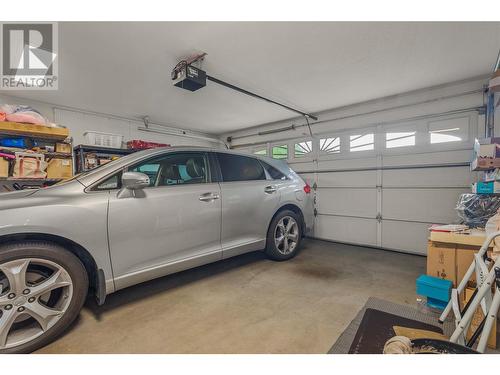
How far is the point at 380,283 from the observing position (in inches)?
98.1

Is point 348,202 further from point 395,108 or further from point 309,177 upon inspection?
point 395,108

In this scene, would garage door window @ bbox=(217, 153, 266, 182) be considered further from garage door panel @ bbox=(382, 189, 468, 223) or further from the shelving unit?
the shelving unit

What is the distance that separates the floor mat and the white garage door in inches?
81.2

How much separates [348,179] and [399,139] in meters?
1.05

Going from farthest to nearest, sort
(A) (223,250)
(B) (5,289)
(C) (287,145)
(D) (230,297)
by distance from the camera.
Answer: (C) (287,145) → (A) (223,250) → (D) (230,297) → (B) (5,289)

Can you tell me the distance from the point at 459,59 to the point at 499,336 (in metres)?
2.84

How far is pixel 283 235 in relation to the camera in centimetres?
316

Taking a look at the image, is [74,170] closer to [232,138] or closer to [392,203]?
[232,138]

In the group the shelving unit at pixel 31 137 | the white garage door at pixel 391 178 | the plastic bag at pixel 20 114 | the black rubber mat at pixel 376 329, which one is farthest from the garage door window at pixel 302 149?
the plastic bag at pixel 20 114

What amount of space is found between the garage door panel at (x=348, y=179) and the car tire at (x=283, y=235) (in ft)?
5.09

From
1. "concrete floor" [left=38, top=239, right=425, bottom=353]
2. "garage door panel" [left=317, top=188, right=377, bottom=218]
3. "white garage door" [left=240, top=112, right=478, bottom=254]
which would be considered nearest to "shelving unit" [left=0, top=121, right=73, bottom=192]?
"concrete floor" [left=38, top=239, right=425, bottom=353]

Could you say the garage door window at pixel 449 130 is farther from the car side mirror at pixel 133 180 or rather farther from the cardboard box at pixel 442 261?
the car side mirror at pixel 133 180
